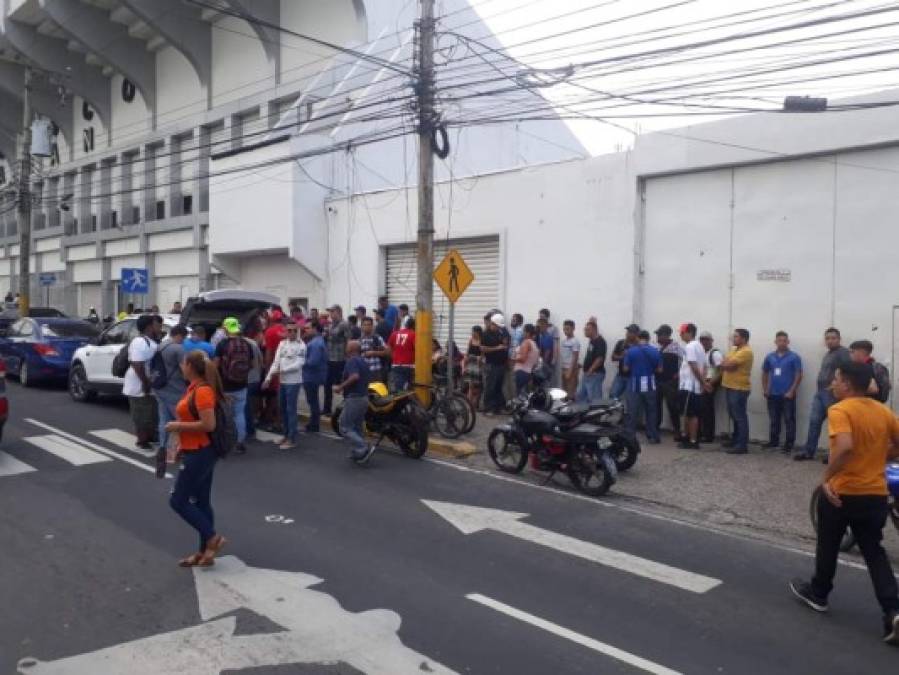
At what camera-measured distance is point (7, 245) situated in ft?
144

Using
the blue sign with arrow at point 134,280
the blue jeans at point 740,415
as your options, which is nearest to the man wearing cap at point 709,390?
the blue jeans at point 740,415

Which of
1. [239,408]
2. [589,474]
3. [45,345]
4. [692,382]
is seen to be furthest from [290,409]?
[45,345]

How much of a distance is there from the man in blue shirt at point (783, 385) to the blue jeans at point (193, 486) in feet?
26.9

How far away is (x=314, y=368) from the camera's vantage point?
12016 millimetres

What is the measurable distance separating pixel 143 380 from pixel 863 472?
28.4 ft

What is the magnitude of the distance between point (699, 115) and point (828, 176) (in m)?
2.14

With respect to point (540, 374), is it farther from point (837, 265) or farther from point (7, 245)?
point (7, 245)

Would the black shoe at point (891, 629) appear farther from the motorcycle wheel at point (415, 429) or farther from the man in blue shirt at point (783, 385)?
the motorcycle wheel at point (415, 429)

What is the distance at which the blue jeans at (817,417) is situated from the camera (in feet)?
34.5

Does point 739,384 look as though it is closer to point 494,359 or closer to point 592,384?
point 592,384

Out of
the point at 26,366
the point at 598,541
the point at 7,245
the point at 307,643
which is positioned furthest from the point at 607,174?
the point at 7,245

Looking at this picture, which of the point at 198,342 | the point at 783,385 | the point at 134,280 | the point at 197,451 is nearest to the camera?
the point at 197,451

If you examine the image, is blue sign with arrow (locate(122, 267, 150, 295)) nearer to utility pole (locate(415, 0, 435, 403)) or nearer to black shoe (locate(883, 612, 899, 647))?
utility pole (locate(415, 0, 435, 403))

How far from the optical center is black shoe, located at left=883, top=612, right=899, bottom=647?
5039mm
